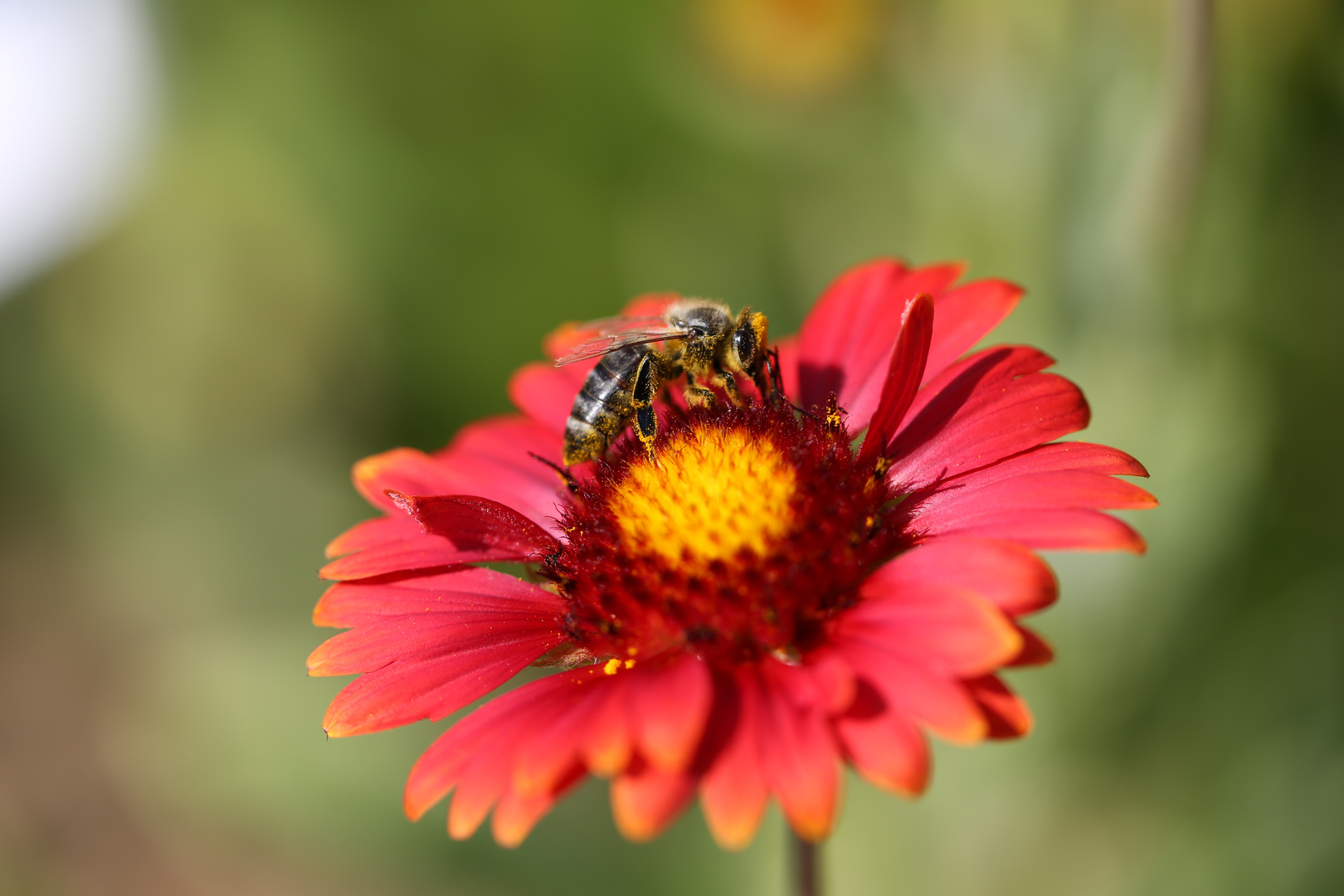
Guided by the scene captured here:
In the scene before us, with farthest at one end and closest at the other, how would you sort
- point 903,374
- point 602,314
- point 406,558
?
1. point 602,314
2. point 406,558
3. point 903,374

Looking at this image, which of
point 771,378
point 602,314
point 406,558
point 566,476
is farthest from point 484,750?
point 602,314

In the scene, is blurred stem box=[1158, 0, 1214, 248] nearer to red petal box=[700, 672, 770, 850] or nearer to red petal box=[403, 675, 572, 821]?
red petal box=[700, 672, 770, 850]

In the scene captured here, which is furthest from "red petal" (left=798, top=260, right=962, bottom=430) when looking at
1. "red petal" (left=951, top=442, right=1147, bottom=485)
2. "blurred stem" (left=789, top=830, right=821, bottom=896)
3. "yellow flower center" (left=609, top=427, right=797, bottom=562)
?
"blurred stem" (left=789, top=830, right=821, bottom=896)

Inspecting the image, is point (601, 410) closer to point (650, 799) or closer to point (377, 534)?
point (377, 534)

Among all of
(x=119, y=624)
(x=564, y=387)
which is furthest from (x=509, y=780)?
(x=119, y=624)

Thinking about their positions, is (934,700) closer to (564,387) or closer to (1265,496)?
(564,387)

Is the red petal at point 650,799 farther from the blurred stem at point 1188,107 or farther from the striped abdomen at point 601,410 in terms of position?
the blurred stem at point 1188,107

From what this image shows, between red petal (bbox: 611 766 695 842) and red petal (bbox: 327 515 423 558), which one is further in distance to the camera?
red petal (bbox: 327 515 423 558)
